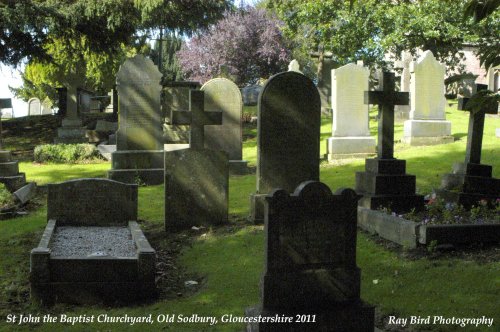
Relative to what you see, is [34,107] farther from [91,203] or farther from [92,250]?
[92,250]

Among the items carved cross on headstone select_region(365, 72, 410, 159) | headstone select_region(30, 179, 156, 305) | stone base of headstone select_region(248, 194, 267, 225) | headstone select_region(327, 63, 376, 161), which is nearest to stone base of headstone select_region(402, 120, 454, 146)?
headstone select_region(327, 63, 376, 161)

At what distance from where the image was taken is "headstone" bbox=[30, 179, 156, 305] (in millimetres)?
6117

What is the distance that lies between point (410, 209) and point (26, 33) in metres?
17.5

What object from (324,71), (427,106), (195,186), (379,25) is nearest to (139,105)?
(195,186)

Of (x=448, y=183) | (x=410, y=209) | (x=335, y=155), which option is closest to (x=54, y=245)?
(x=410, y=209)

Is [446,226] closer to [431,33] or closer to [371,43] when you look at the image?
[431,33]

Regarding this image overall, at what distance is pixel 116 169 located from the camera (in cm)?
1417

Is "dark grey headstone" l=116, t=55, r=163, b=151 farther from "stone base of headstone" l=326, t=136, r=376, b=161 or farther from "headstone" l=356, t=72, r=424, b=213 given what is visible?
"headstone" l=356, t=72, r=424, b=213

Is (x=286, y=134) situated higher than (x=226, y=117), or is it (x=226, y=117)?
(x=226, y=117)

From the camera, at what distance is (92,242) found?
7492 mm

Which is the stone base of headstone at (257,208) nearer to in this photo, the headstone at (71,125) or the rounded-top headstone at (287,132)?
the rounded-top headstone at (287,132)

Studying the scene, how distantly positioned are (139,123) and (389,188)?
287 inches

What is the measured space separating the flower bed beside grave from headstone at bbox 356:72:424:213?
256mm

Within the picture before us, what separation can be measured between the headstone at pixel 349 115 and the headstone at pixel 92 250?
8.81m
